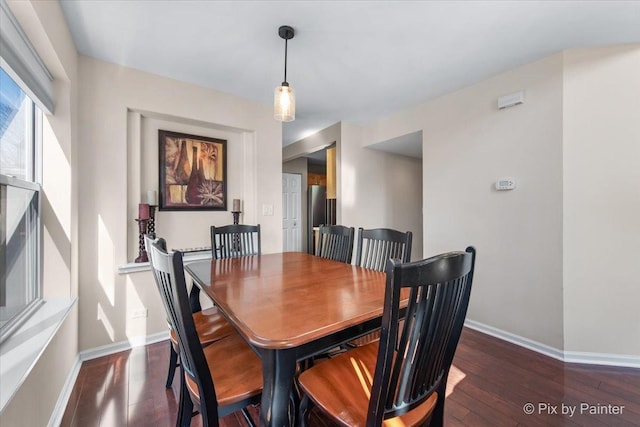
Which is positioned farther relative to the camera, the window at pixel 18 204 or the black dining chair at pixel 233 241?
the black dining chair at pixel 233 241

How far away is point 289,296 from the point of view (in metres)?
1.15

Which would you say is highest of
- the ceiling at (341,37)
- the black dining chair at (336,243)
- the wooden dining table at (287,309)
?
the ceiling at (341,37)

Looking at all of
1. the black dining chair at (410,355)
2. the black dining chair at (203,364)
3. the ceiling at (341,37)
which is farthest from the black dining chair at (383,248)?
the ceiling at (341,37)

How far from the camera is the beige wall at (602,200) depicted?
6.17 feet

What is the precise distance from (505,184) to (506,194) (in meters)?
0.09

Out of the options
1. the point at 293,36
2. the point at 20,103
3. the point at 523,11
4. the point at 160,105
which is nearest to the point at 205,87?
the point at 160,105

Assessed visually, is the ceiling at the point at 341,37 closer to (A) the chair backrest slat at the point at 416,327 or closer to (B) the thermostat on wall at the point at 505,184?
(B) the thermostat on wall at the point at 505,184

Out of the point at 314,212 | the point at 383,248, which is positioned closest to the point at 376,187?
the point at 314,212

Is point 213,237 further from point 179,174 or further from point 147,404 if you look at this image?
point 147,404

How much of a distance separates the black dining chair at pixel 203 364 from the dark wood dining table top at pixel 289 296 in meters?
0.17

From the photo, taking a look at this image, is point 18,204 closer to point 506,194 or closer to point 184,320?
point 184,320

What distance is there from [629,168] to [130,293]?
12.9ft

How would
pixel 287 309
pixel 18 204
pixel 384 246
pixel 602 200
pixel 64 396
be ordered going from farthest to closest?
pixel 602 200 < pixel 384 246 < pixel 64 396 < pixel 18 204 < pixel 287 309

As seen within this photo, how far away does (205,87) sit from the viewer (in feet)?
8.47
